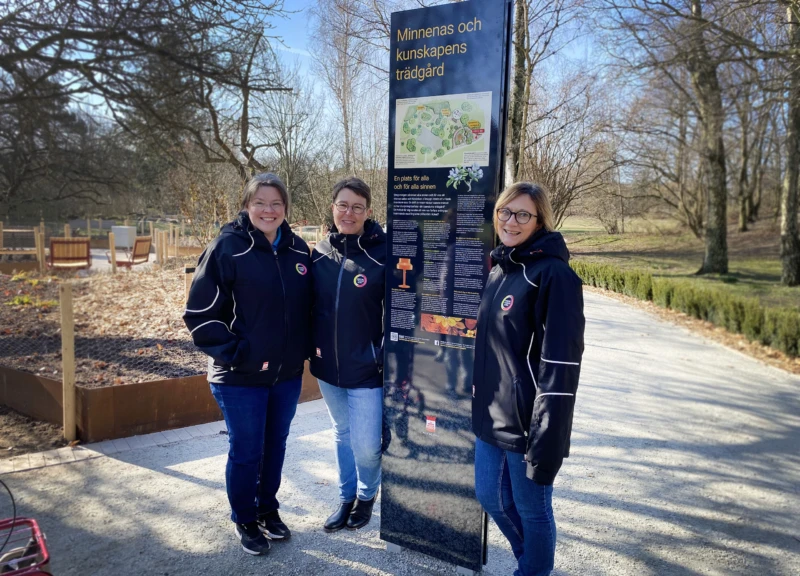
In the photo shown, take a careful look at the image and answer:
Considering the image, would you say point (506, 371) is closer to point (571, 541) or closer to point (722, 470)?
point (571, 541)

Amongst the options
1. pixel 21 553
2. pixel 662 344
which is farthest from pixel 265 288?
pixel 662 344

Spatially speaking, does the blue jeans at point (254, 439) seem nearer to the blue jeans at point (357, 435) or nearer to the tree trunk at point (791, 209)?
the blue jeans at point (357, 435)

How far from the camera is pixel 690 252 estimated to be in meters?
9.99

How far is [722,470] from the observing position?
13.0ft

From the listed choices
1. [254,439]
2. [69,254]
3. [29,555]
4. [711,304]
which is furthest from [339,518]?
[69,254]

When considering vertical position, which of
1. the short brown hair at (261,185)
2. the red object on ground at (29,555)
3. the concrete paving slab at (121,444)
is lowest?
the concrete paving slab at (121,444)

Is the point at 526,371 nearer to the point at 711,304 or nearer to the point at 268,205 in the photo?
the point at 268,205

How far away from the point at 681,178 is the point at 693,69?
5.97ft

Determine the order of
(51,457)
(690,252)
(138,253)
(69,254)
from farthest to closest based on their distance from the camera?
Answer: (138,253)
(69,254)
(690,252)
(51,457)

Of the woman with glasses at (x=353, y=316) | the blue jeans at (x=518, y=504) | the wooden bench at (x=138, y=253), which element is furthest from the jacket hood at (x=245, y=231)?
the wooden bench at (x=138, y=253)

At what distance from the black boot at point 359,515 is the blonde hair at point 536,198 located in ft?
6.27

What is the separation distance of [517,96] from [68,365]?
24.3 feet

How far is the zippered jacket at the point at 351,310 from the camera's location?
8.79 feet

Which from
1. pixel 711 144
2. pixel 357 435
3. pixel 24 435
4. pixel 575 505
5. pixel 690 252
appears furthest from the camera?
pixel 690 252
